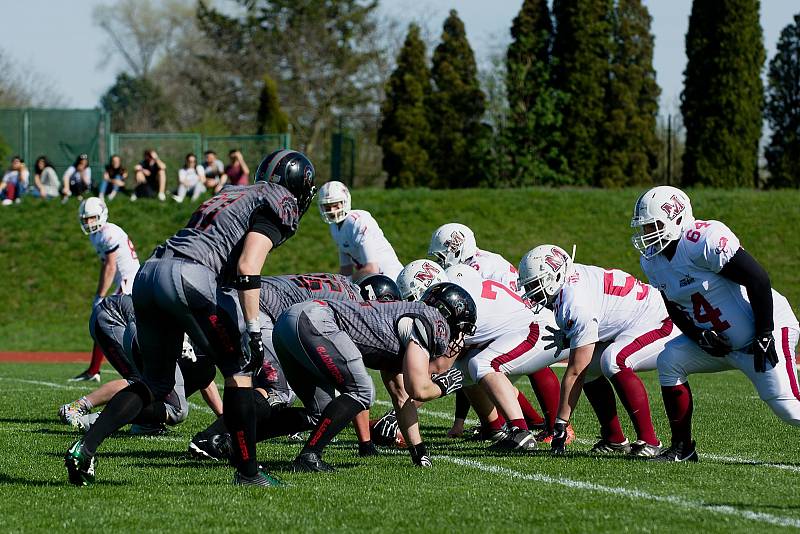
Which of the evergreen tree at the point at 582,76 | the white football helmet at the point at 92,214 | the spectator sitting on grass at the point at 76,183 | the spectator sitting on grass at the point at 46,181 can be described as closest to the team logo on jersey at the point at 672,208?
the white football helmet at the point at 92,214

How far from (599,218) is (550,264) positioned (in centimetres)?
1785

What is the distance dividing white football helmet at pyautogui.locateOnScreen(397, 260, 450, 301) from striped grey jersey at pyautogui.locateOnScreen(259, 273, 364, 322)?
29 cm

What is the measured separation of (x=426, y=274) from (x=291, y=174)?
1.72 meters

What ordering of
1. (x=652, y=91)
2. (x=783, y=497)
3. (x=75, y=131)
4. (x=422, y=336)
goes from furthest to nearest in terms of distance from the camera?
(x=652, y=91) → (x=75, y=131) → (x=422, y=336) → (x=783, y=497)

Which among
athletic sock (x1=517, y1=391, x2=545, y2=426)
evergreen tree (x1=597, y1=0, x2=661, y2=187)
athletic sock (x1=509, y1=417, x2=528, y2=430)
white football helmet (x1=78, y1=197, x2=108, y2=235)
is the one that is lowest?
athletic sock (x1=517, y1=391, x2=545, y2=426)

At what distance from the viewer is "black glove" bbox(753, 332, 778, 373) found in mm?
6355

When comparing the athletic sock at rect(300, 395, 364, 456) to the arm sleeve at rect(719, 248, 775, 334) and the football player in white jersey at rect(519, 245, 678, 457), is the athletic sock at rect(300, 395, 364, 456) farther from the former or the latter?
the arm sleeve at rect(719, 248, 775, 334)

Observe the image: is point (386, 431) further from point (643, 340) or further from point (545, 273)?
point (643, 340)

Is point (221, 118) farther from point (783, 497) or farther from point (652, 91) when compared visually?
point (783, 497)


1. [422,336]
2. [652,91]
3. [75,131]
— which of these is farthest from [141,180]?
[422,336]

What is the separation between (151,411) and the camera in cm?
773

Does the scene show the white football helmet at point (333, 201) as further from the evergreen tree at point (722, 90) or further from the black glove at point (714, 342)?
the evergreen tree at point (722, 90)

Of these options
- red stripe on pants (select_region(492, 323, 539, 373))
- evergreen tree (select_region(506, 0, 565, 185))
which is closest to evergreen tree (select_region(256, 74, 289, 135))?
evergreen tree (select_region(506, 0, 565, 185))

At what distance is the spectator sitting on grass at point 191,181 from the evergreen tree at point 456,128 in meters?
6.52
